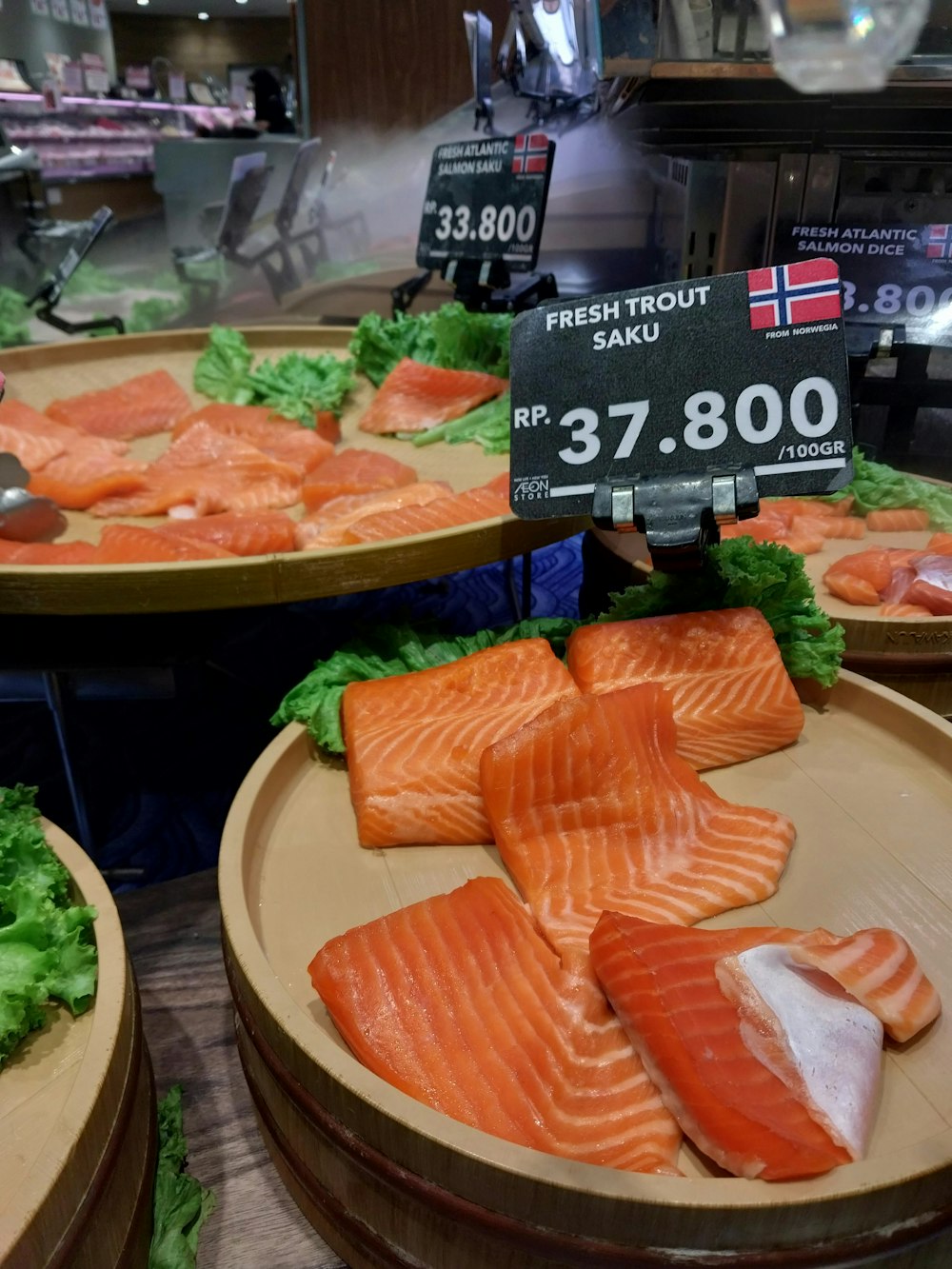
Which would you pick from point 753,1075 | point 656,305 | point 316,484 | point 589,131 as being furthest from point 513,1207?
point 589,131

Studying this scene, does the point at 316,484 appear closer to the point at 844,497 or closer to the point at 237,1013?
the point at 844,497

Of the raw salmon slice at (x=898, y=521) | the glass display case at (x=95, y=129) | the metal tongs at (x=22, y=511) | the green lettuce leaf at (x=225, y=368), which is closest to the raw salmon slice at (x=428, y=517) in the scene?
the metal tongs at (x=22, y=511)

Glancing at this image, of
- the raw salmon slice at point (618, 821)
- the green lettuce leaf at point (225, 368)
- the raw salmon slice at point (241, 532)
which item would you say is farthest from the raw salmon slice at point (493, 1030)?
the green lettuce leaf at point (225, 368)

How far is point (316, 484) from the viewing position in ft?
8.52

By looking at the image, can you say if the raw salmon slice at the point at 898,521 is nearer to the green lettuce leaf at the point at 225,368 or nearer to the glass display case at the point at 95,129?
the green lettuce leaf at the point at 225,368

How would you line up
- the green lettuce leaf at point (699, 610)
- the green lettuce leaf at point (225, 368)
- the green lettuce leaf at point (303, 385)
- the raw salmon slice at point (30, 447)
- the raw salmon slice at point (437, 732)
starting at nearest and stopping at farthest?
1. the raw salmon slice at point (437, 732)
2. the green lettuce leaf at point (699, 610)
3. the raw salmon slice at point (30, 447)
4. the green lettuce leaf at point (303, 385)
5. the green lettuce leaf at point (225, 368)

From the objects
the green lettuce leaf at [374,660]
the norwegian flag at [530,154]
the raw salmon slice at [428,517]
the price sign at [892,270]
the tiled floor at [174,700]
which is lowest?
the tiled floor at [174,700]

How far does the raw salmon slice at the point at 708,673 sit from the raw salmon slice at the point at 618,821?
0.36ft

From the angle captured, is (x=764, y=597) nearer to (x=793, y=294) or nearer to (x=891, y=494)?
(x=793, y=294)

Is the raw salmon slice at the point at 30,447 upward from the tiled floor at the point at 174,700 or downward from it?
upward

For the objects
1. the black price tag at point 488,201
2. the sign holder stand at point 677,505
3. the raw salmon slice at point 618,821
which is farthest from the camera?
the black price tag at point 488,201

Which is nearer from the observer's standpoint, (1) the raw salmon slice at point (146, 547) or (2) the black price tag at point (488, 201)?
(1) the raw salmon slice at point (146, 547)

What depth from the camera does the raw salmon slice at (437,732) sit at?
1.47 metres

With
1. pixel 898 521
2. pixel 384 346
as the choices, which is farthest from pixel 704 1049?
pixel 384 346
